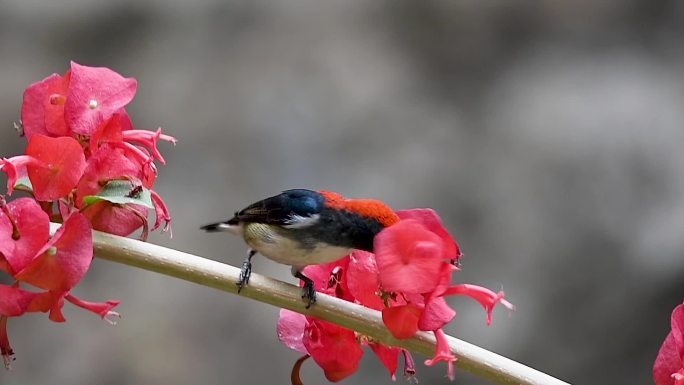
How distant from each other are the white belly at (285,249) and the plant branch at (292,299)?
0.35 feet

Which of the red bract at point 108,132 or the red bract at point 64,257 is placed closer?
the red bract at point 64,257

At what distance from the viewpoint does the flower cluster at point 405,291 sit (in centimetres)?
59

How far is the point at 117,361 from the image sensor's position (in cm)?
218

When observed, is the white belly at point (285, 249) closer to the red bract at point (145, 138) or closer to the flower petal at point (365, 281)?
the flower petal at point (365, 281)

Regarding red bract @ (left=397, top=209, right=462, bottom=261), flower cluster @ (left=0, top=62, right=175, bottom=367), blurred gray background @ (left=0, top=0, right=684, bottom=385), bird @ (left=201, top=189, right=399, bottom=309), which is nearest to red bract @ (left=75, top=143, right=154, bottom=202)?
flower cluster @ (left=0, top=62, right=175, bottom=367)

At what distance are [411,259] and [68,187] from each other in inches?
9.8

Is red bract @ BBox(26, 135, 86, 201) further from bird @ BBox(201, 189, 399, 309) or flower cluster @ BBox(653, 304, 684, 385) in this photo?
flower cluster @ BBox(653, 304, 684, 385)

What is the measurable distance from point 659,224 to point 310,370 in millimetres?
981

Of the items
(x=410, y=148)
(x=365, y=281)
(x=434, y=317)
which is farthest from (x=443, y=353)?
(x=410, y=148)

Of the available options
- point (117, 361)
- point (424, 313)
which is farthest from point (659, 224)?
point (424, 313)

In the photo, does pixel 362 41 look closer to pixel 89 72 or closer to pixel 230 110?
pixel 230 110

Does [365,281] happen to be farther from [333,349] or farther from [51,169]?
[51,169]

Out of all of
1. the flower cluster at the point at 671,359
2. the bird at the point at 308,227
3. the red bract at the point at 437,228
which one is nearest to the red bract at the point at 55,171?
the bird at the point at 308,227

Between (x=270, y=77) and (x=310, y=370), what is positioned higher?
(x=270, y=77)
